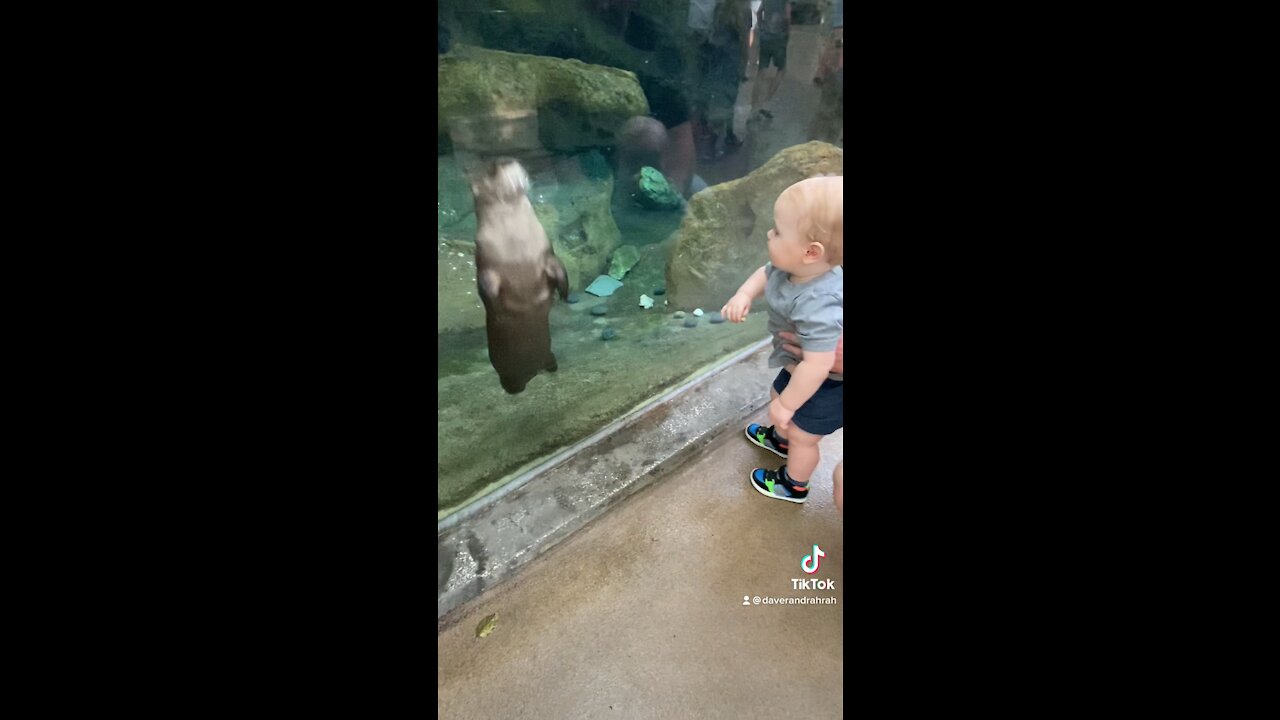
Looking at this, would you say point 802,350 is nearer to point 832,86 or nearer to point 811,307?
point 811,307

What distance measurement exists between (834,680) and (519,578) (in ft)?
2.50

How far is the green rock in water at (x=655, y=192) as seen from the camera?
5.19 ft

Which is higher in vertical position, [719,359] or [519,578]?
[719,359]

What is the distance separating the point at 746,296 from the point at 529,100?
72cm

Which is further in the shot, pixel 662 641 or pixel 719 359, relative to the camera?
pixel 719 359

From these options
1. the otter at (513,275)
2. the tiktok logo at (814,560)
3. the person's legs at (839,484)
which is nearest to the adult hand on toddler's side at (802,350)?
the person's legs at (839,484)

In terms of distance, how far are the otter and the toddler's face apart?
24.5 inches

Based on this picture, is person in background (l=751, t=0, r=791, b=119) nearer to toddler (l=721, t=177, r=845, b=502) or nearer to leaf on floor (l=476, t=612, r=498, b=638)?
toddler (l=721, t=177, r=845, b=502)

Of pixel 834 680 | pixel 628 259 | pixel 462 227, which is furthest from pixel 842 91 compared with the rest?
pixel 834 680

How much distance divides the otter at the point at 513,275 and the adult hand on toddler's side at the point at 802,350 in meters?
0.64

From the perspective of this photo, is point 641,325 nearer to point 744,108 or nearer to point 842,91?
point 744,108

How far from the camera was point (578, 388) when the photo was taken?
173 cm

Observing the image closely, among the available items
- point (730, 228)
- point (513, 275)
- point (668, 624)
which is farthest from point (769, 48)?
point (668, 624)

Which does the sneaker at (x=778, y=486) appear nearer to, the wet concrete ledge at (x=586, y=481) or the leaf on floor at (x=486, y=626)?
the wet concrete ledge at (x=586, y=481)
